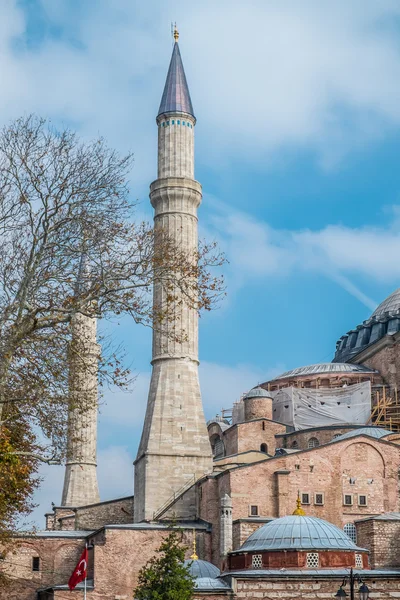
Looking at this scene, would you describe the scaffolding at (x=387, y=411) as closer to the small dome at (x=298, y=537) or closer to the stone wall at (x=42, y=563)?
the stone wall at (x=42, y=563)

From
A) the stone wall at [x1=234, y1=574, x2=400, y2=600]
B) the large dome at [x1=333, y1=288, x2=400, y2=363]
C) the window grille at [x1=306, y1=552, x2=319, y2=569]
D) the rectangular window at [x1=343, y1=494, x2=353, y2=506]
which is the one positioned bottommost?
the stone wall at [x1=234, y1=574, x2=400, y2=600]

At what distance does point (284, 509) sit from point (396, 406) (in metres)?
11.0

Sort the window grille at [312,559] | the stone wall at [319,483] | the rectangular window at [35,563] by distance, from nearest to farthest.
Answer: the window grille at [312,559]
the stone wall at [319,483]
the rectangular window at [35,563]

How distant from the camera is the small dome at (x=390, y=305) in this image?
180ft

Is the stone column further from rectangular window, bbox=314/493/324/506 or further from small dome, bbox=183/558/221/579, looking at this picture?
small dome, bbox=183/558/221/579

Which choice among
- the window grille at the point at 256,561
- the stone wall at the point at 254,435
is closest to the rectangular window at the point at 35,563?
the stone wall at the point at 254,435

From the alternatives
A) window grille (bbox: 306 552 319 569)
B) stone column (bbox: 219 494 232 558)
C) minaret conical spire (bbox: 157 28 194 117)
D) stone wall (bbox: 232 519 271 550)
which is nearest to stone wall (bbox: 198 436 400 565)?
stone column (bbox: 219 494 232 558)

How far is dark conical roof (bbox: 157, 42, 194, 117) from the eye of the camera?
149 feet

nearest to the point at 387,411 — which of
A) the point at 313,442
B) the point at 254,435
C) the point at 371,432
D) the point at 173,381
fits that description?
the point at 313,442

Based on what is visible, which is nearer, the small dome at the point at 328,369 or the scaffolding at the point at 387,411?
the scaffolding at the point at 387,411

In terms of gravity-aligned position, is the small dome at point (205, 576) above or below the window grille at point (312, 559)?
below

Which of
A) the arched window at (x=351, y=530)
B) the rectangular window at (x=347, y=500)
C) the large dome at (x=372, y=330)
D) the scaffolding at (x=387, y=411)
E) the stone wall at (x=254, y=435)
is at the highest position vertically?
the large dome at (x=372, y=330)

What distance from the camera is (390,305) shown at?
55.7 meters

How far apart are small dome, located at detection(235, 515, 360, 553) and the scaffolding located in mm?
15305
